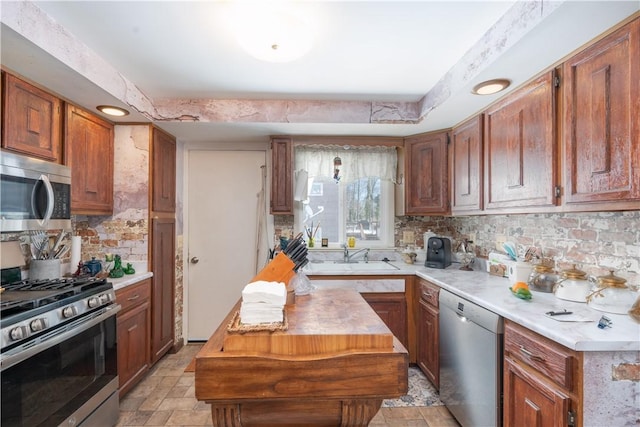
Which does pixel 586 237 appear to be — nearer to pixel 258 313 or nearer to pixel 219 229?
pixel 258 313

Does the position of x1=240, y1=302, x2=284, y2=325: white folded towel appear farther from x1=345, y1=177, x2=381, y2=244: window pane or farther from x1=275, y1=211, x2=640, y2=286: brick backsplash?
x1=345, y1=177, x2=381, y2=244: window pane

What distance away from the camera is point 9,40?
1401 millimetres

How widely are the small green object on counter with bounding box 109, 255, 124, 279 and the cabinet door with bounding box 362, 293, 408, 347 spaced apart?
201 cm

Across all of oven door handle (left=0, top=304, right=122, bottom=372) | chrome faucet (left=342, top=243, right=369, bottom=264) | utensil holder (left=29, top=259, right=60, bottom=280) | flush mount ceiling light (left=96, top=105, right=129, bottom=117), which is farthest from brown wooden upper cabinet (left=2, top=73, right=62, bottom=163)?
chrome faucet (left=342, top=243, right=369, bottom=264)

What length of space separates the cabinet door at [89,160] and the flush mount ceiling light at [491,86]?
9.07ft

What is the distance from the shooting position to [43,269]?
77.0 inches

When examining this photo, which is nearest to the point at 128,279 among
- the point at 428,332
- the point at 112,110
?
the point at 112,110

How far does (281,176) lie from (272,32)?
5.18 feet

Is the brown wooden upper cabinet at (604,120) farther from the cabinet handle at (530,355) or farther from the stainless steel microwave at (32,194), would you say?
the stainless steel microwave at (32,194)

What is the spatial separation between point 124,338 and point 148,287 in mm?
449

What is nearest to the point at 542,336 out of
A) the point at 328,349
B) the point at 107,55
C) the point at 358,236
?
the point at 328,349

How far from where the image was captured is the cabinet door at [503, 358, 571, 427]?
1210mm

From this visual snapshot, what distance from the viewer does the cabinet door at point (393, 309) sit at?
104 inches

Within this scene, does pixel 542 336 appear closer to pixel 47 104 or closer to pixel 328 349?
pixel 328 349
